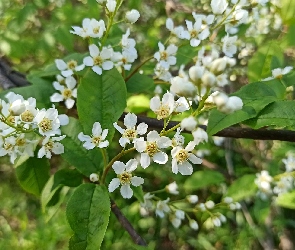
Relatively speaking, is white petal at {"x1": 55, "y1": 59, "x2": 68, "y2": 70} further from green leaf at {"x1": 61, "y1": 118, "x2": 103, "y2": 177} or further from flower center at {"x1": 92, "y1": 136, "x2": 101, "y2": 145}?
flower center at {"x1": 92, "y1": 136, "x2": 101, "y2": 145}

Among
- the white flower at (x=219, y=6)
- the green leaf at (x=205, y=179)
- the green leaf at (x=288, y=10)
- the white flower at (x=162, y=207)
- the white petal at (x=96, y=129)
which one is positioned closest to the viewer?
the white petal at (x=96, y=129)

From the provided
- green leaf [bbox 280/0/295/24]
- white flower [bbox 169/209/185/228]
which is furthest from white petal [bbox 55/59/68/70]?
green leaf [bbox 280/0/295/24]

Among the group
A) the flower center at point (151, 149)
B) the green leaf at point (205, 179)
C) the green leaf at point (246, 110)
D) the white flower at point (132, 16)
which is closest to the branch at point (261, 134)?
the green leaf at point (246, 110)

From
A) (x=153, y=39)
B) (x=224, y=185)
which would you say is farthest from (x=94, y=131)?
(x=224, y=185)

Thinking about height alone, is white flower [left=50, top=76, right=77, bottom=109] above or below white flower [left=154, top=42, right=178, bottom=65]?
below

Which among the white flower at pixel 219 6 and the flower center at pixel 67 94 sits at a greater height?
the white flower at pixel 219 6

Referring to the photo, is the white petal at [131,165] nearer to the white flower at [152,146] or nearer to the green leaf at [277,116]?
the white flower at [152,146]

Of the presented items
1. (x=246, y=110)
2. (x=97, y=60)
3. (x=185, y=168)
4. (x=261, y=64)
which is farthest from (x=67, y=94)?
(x=261, y=64)
